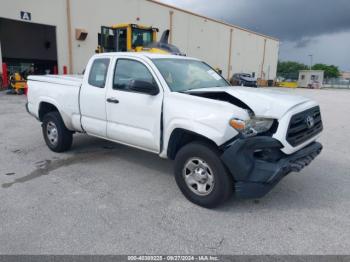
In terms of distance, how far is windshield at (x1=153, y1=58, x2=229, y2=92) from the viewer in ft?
14.2

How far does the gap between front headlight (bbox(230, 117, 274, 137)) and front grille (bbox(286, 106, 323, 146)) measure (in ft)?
0.86

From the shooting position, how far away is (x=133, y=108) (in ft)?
14.4

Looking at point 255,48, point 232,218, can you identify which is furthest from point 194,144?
point 255,48

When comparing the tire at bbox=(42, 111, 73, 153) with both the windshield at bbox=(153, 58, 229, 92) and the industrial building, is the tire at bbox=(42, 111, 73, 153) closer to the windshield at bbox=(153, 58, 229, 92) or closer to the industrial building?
the windshield at bbox=(153, 58, 229, 92)

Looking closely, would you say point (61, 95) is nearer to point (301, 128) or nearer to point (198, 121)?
point (198, 121)

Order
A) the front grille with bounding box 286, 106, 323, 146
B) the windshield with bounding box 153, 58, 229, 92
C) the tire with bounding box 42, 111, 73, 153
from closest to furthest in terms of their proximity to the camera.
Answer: the front grille with bounding box 286, 106, 323, 146 → the windshield with bounding box 153, 58, 229, 92 → the tire with bounding box 42, 111, 73, 153

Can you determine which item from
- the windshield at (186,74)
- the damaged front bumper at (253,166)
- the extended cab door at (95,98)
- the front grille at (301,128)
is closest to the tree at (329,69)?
the windshield at (186,74)

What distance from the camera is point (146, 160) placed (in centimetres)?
555

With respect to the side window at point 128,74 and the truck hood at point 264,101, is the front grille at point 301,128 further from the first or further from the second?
the side window at point 128,74

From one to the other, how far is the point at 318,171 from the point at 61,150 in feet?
15.5

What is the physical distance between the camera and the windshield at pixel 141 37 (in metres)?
15.3

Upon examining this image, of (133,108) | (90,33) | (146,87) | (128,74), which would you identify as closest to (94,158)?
(133,108)


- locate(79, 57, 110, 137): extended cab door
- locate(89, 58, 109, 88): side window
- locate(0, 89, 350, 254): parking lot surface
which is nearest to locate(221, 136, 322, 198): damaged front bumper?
locate(0, 89, 350, 254): parking lot surface

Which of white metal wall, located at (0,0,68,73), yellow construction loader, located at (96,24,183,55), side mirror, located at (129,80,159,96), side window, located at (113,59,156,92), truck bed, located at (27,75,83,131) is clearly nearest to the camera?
side mirror, located at (129,80,159,96)
